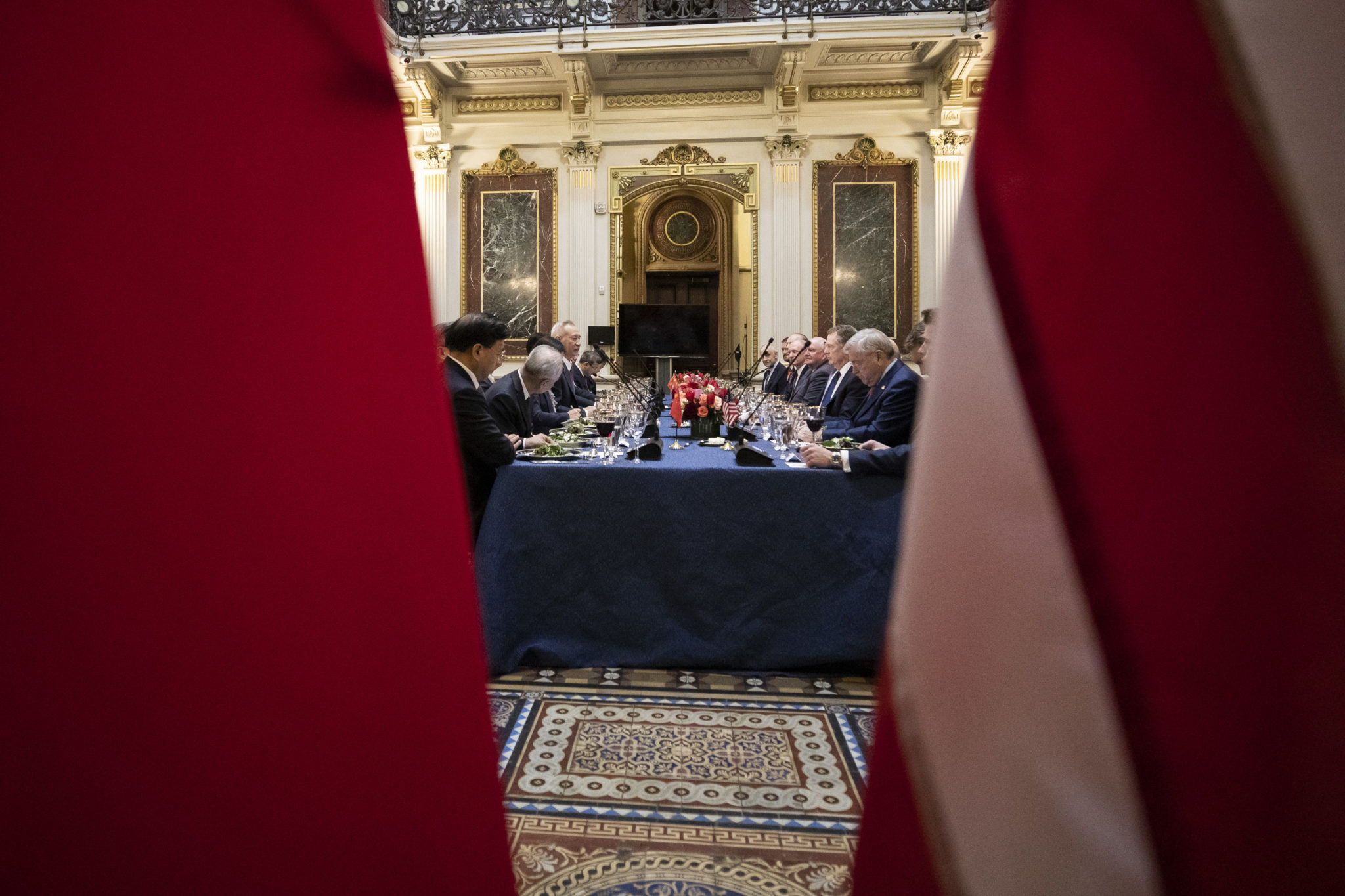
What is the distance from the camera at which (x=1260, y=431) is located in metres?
0.31

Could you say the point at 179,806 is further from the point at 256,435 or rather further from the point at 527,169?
the point at 527,169

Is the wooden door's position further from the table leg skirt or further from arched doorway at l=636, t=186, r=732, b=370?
the table leg skirt

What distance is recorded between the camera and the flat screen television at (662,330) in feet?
31.4

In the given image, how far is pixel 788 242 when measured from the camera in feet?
31.8

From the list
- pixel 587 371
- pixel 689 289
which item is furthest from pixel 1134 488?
pixel 689 289

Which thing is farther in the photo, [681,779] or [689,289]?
[689,289]

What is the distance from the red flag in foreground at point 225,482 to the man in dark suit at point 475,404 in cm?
215

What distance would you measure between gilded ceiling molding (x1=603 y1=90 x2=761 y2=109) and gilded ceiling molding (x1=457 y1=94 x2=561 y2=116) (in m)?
0.77

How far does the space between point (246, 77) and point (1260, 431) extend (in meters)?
0.49

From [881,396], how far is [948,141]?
276 inches

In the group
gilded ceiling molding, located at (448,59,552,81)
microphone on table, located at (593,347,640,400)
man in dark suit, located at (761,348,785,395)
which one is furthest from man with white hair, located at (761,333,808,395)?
gilded ceiling molding, located at (448,59,552,81)

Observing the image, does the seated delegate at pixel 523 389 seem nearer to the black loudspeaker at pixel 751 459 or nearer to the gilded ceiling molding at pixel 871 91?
the black loudspeaker at pixel 751 459

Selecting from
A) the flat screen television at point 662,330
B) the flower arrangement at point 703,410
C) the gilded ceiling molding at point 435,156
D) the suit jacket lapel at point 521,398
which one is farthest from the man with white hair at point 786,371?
the gilded ceiling molding at point 435,156

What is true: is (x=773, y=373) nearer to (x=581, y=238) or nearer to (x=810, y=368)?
(x=810, y=368)
